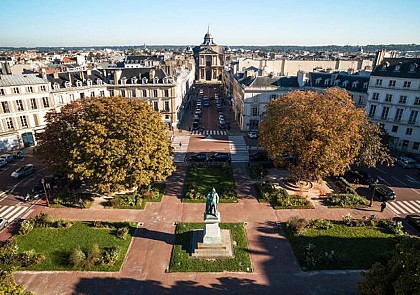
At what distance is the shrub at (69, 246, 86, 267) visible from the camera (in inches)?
1019

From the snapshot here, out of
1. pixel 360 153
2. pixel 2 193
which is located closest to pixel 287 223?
pixel 360 153

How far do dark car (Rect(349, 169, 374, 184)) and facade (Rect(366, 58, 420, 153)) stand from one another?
1796 cm

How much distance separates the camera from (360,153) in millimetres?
41094

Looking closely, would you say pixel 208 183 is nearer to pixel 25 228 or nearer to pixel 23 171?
pixel 25 228

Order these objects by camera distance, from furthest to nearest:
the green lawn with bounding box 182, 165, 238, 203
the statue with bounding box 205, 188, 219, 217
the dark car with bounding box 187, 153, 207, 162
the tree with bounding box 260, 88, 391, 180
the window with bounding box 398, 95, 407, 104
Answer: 1. the window with bounding box 398, 95, 407, 104
2. the dark car with bounding box 187, 153, 207, 162
3. the green lawn with bounding box 182, 165, 238, 203
4. the tree with bounding box 260, 88, 391, 180
5. the statue with bounding box 205, 188, 219, 217

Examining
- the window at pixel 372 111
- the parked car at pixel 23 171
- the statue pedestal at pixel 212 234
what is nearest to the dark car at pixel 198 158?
the statue pedestal at pixel 212 234

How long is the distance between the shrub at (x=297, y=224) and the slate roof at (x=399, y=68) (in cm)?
3979

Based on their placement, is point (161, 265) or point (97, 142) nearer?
point (161, 265)

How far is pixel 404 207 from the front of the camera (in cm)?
3653

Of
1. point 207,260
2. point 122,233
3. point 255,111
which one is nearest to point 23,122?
point 122,233

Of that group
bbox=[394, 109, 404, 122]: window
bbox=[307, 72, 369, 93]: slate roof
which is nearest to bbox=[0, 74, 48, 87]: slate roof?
bbox=[307, 72, 369, 93]: slate roof

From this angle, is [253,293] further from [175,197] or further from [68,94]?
[68,94]

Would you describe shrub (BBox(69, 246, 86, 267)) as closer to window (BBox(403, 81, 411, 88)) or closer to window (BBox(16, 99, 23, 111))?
window (BBox(16, 99, 23, 111))

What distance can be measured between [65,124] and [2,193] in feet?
45.5
